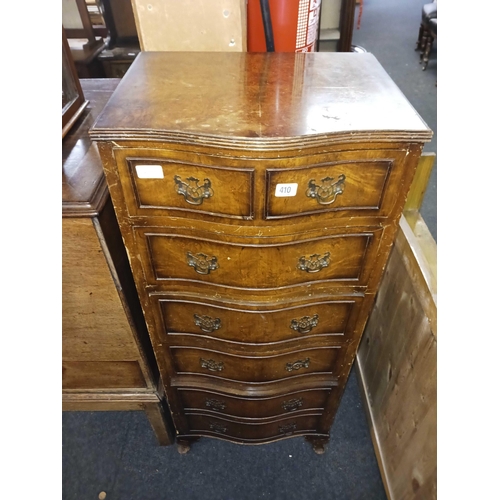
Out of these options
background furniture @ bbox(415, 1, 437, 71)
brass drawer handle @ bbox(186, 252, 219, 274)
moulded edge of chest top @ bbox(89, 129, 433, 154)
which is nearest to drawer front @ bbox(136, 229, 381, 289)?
brass drawer handle @ bbox(186, 252, 219, 274)

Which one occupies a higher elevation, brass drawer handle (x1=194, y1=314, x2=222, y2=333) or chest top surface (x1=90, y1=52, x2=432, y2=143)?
chest top surface (x1=90, y1=52, x2=432, y2=143)

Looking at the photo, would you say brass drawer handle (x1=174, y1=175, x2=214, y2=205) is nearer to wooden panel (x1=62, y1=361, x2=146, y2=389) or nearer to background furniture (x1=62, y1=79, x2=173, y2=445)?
background furniture (x1=62, y1=79, x2=173, y2=445)

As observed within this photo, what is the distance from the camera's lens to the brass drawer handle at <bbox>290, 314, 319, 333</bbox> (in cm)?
108

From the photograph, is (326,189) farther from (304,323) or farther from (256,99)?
(304,323)

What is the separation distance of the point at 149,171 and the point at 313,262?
16.5 inches

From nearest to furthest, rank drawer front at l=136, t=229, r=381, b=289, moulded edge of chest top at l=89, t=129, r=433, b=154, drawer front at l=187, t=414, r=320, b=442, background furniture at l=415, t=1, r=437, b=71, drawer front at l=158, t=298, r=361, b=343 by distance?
moulded edge of chest top at l=89, t=129, r=433, b=154, drawer front at l=136, t=229, r=381, b=289, drawer front at l=158, t=298, r=361, b=343, drawer front at l=187, t=414, r=320, b=442, background furniture at l=415, t=1, r=437, b=71

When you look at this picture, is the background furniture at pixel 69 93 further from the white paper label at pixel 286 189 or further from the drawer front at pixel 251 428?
the drawer front at pixel 251 428

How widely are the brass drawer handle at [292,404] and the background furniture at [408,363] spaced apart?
32cm

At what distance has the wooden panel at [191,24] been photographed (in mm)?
1068

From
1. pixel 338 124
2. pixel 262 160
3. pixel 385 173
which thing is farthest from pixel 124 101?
pixel 385 173

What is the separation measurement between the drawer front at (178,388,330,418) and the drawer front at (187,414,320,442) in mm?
56

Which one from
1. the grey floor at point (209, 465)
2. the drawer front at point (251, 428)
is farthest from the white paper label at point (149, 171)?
the grey floor at point (209, 465)

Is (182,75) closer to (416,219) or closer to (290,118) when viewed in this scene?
(290,118)

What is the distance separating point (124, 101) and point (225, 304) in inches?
20.2
